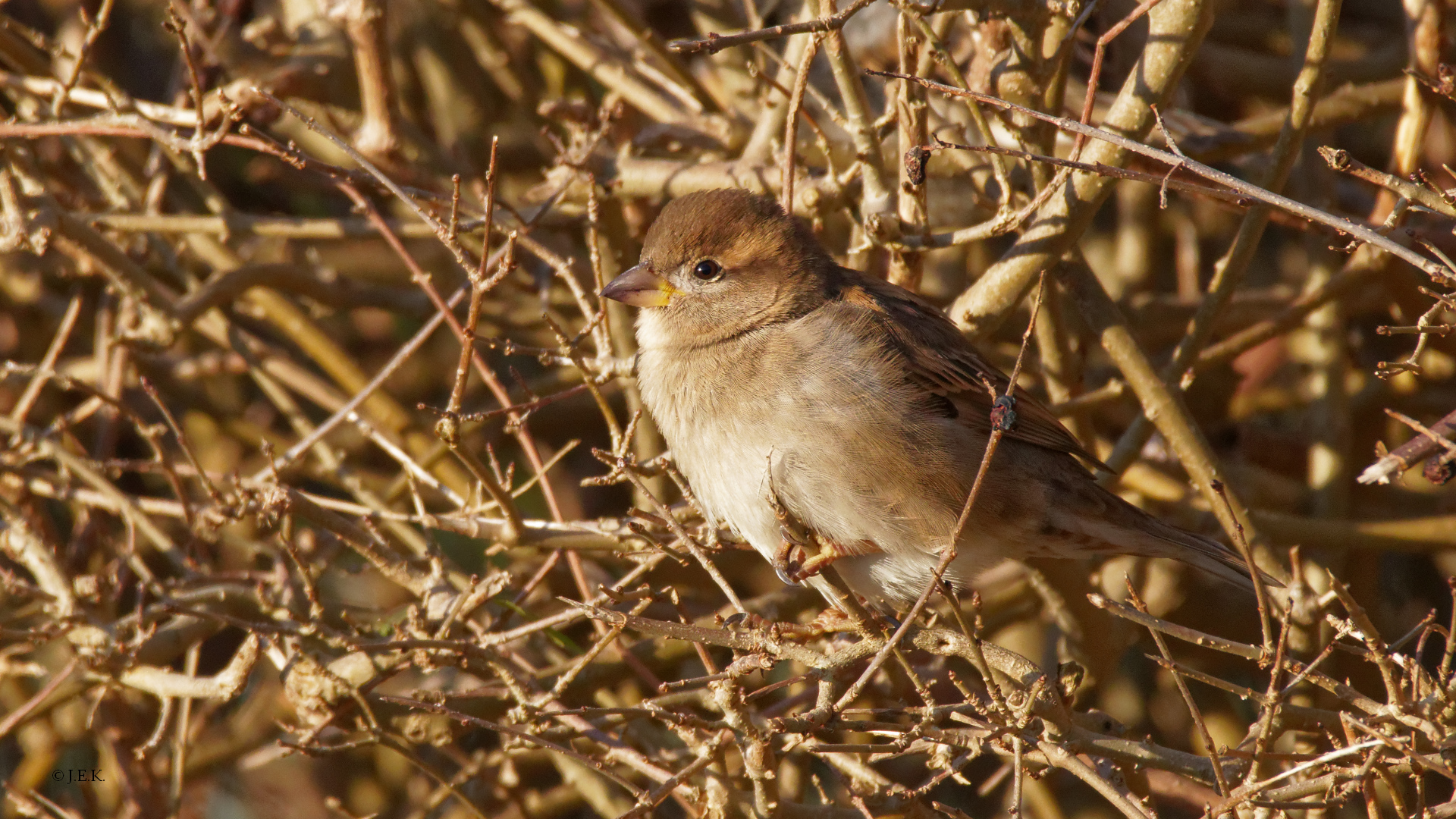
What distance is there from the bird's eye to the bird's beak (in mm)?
80

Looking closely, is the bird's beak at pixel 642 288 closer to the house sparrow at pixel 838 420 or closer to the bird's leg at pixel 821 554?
the house sparrow at pixel 838 420

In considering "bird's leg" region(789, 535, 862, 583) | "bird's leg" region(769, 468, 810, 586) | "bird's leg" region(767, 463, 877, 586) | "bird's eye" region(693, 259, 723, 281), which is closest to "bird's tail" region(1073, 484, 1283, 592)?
"bird's leg" region(789, 535, 862, 583)

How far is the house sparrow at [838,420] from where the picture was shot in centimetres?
361

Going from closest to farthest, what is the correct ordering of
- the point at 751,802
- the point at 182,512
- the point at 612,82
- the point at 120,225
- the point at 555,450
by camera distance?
1. the point at 751,802
2. the point at 182,512
3. the point at 120,225
4. the point at 612,82
5. the point at 555,450

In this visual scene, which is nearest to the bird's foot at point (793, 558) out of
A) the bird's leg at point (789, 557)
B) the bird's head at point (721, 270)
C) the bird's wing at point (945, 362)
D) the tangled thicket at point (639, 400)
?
the bird's leg at point (789, 557)

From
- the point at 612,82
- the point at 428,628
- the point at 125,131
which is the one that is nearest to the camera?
the point at 428,628

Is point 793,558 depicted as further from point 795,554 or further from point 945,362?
point 945,362

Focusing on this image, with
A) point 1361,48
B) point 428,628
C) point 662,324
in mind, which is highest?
point 1361,48

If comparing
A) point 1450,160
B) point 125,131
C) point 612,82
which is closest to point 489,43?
point 612,82

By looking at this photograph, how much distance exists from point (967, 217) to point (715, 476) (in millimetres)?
1765

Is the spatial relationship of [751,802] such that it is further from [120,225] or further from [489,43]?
[489,43]

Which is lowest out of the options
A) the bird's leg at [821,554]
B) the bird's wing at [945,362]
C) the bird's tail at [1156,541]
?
the bird's tail at [1156,541]

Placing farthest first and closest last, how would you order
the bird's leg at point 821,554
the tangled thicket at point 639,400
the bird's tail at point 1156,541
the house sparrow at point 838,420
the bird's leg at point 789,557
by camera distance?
1. the bird's tail at point 1156,541
2. the house sparrow at point 838,420
3. the bird's leg at point 789,557
4. the bird's leg at point 821,554
5. the tangled thicket at point 639,400

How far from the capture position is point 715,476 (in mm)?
3662
